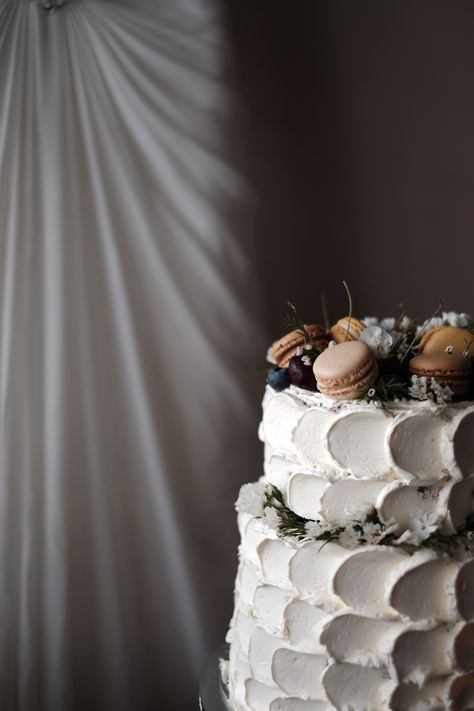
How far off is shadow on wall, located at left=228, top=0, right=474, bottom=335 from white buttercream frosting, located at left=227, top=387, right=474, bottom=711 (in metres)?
1.10

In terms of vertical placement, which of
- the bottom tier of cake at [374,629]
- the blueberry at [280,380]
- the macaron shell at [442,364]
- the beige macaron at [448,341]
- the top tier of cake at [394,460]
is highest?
the beige macaron at [448,341]

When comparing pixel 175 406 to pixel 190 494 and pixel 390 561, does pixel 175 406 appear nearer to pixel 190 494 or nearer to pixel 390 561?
pixel 190 494

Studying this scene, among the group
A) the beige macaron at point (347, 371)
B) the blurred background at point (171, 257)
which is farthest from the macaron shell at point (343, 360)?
the blurred background at point (171, 257)

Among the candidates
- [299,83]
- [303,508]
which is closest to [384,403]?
[303,508]

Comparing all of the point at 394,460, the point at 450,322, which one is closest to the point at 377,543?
the point at 394,460

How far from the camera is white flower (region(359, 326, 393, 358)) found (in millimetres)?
1357

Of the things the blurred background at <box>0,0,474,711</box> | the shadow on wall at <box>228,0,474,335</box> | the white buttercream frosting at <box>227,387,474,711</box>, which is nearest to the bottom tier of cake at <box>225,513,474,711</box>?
the white buttercream frosting at <box>227,387,474,711</box>

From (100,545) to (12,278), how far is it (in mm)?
774

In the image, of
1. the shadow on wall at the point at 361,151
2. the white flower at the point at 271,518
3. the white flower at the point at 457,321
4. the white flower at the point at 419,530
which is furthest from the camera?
the shadow on wall at the point at 361,151

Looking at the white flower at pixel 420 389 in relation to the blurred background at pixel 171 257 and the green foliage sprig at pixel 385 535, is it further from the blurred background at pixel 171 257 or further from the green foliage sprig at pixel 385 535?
the blurred background at pixel 171 257

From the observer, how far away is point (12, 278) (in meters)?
1.93

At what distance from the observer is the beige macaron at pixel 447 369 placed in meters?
1.28

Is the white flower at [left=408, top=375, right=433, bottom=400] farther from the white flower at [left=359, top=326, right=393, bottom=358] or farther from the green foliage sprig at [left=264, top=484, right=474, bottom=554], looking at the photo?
the green foliage sprig at [left=264, top=484, right=474, bottom=554]

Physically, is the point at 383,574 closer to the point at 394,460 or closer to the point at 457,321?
the point at 394,460
